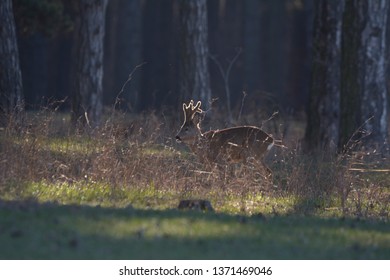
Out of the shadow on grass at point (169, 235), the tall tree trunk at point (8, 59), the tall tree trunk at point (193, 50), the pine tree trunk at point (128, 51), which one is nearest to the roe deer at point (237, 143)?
the tall tree trunk at point (8, 59)

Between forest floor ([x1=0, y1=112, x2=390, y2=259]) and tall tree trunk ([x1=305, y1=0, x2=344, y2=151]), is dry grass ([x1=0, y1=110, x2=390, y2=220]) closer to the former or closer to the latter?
forest floor ([x1=0, y1=112, x2=390, y2=259])

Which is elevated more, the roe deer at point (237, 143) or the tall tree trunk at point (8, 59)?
the tall tree trunk at point (8, 59)

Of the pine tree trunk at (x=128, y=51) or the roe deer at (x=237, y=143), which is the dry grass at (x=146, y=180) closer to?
the roe deer at (x=237, y=143)

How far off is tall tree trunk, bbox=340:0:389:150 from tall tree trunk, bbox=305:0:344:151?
2.20 meters

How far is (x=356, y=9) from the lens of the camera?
20.0 meters

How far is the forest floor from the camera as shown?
33.5 ft

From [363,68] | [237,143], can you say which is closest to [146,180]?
[237,143]

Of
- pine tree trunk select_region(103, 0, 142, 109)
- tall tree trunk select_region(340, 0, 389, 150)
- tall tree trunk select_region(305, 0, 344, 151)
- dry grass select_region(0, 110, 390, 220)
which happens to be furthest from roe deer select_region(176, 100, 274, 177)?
pine tree trunk select_region(103, 0, 142, 109)

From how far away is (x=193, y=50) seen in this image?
24531mm

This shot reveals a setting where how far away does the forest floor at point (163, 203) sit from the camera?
1020cm

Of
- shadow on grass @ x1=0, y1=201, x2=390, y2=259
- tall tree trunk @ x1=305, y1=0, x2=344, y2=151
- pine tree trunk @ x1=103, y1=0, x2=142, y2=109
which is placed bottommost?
pine tree trunk @ x1=103, y1=0, x2=142, y2=109

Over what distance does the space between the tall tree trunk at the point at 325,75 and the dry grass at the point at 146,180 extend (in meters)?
6.55

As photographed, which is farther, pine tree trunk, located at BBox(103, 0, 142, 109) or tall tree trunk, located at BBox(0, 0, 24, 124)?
pine tree trunk, located at BBox(103, 0, 142, 109)
